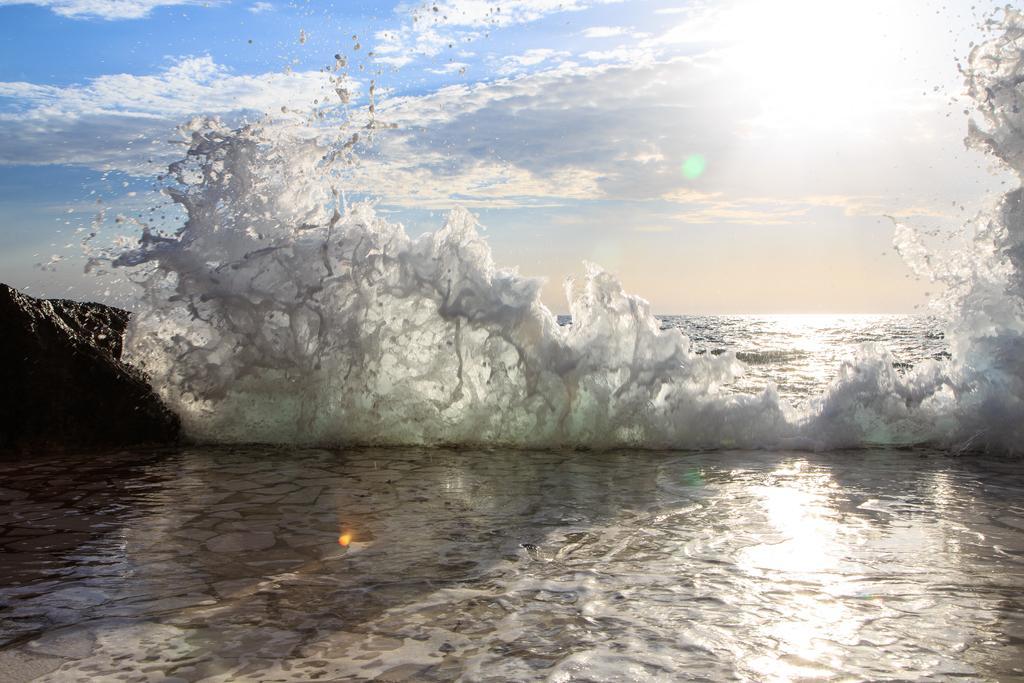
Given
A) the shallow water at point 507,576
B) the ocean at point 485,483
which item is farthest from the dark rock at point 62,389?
the shallow water at point 507,576

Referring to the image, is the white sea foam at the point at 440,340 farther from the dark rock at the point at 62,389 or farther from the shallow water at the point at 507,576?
the shallow water at the point at 507,576

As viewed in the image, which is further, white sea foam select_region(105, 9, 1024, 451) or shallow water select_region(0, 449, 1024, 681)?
white sea foam select_region(105, 9, 1024, 451)

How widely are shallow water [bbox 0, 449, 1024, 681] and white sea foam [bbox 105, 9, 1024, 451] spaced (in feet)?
5.28

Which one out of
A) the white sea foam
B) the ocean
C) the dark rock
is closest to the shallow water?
the ocean

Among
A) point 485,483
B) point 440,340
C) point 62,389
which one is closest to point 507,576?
point 485,483

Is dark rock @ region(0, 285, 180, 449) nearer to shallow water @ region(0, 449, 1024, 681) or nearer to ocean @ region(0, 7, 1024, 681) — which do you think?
ocean @ region(0, 7, 1024, 681)

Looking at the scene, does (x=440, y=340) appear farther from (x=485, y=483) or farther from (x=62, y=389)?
(x=62, y=389)

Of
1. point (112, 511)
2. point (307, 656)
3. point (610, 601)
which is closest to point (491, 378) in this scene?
point (112, 511)

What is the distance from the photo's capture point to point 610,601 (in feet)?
9.80

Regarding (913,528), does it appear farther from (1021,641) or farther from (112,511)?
(112,511)

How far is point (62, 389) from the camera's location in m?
6.65

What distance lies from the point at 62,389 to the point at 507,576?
4974 mm

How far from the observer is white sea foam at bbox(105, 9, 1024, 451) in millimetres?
7219

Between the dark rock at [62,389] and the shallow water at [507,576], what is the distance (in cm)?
93
